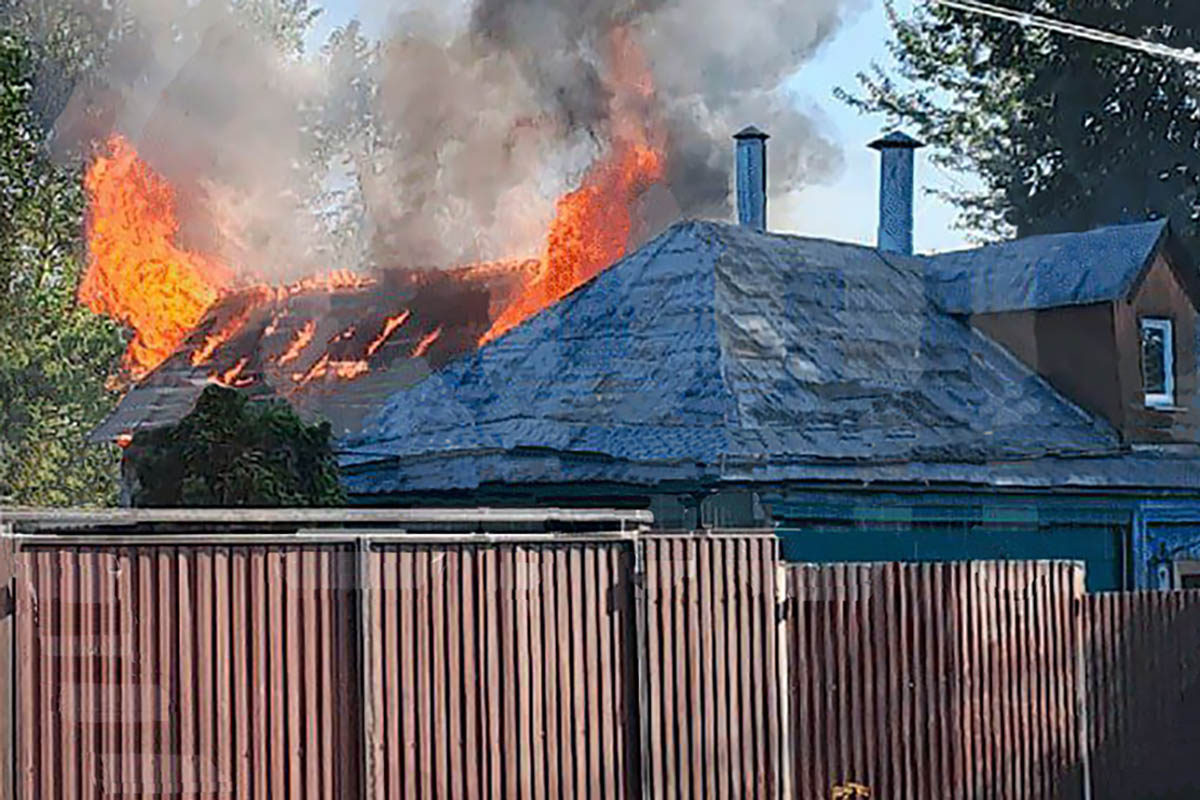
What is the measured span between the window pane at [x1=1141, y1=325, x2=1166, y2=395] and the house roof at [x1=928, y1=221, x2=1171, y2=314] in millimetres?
837

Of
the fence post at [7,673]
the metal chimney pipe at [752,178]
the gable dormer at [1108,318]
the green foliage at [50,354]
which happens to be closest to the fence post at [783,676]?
the fence post at [7,673]

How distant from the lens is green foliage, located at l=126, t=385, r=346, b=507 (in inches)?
845

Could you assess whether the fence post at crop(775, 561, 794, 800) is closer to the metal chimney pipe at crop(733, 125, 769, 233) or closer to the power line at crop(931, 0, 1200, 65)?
the power line at crop(931, 0, 1200, 65)

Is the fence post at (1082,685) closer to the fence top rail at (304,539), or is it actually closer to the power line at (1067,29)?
the fence top rail at (304,539)

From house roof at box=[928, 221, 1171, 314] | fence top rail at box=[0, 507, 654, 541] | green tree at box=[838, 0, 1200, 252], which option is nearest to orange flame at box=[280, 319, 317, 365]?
green tree at box=[838, 0, 1200, 252]

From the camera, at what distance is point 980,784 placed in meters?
16.6

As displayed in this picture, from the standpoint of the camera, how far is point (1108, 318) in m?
27.6

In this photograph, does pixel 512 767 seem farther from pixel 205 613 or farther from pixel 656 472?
pixel 656 472

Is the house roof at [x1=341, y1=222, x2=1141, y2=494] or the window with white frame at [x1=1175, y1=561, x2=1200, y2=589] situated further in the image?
the window with white frame at [x1=1175, y1=561, x2=1200, y2=589]

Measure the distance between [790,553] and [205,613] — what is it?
10845mm

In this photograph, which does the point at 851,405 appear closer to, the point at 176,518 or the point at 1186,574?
the point at 1186,574

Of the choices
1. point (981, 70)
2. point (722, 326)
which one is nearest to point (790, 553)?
point (722, 326)

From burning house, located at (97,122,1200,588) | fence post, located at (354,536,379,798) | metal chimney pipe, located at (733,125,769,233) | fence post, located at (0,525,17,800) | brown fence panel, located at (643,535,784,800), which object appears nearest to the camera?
fence post, located at (0,525,17,800)

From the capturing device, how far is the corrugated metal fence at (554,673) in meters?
12.1
